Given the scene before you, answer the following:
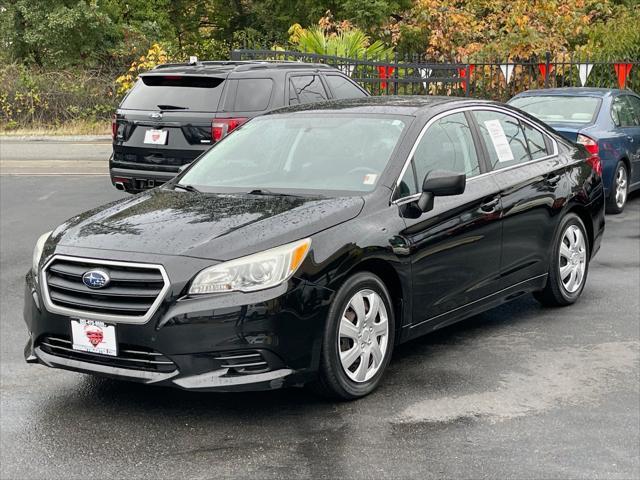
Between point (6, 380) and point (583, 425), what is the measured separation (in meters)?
3.23

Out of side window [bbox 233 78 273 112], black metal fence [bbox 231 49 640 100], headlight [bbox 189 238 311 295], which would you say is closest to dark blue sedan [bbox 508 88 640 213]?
side window [bbox 233 78 273 112]

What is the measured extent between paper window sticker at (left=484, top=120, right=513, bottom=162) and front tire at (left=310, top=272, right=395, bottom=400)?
167 centimetres

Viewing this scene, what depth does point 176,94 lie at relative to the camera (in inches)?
444

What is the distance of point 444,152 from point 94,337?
2.49 meters

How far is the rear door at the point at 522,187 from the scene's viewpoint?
257 inches

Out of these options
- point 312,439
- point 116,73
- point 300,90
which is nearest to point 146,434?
point 312,439

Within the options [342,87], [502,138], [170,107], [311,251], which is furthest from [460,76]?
[311,251]

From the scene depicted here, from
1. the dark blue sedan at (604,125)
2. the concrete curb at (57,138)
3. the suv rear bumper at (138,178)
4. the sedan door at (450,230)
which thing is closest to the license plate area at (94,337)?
the sedan door at (450,230)

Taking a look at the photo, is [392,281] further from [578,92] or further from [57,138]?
[57,138]

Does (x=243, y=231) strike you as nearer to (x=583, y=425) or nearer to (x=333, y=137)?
(x=333, y=137)

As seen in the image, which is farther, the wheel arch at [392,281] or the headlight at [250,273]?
the wheel arch at [392,281]

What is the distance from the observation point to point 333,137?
6188mm

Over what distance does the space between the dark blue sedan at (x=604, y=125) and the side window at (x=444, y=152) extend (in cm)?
541

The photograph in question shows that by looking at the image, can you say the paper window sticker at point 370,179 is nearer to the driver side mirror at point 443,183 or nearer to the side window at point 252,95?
the driver side mirror at point 443,183
